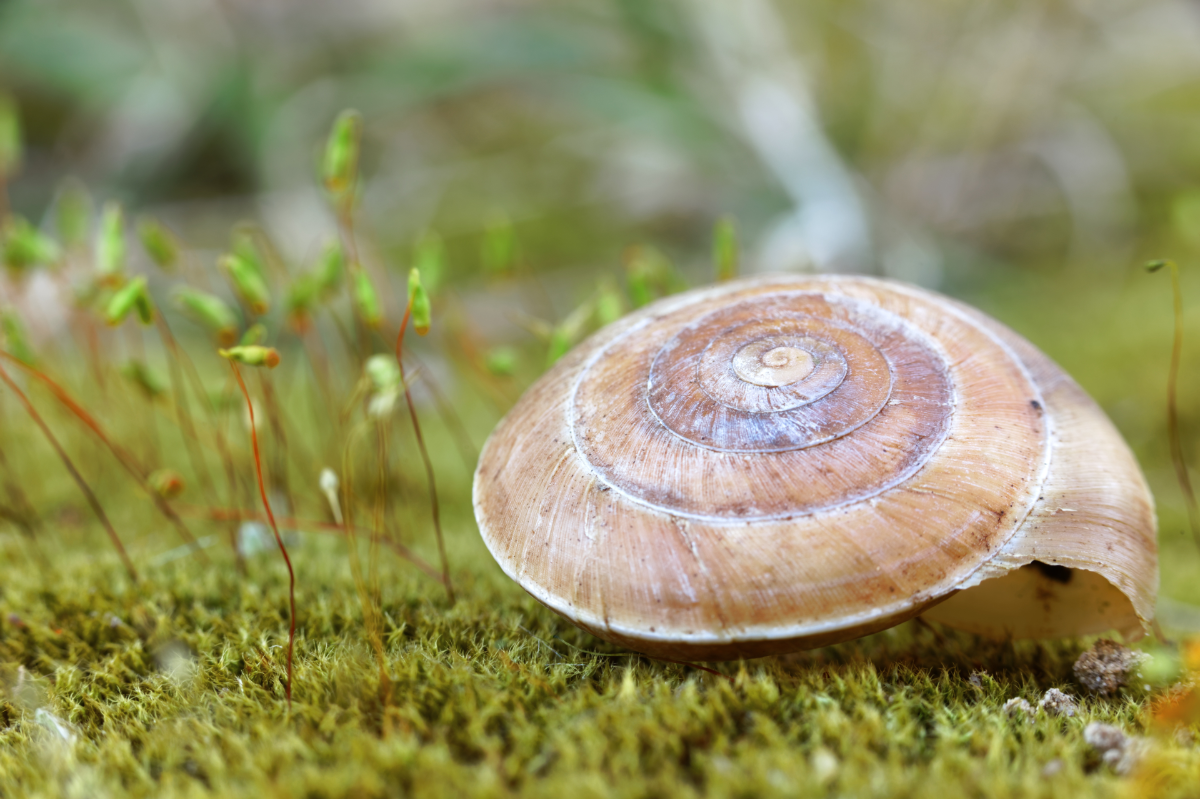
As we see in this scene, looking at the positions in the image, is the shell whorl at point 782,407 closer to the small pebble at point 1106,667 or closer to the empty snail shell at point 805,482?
the empty snail shell at point 805,482

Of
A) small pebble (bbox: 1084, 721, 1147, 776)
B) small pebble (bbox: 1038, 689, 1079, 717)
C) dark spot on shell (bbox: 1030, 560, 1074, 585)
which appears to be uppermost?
dark spot on shell (bbox: 1030, 560, 1074, 585)

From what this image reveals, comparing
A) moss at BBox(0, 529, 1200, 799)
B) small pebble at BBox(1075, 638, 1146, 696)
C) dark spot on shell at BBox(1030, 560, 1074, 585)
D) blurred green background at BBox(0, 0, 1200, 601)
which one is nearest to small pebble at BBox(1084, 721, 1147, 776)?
moss at BBox(0, 529, 1200, 799)

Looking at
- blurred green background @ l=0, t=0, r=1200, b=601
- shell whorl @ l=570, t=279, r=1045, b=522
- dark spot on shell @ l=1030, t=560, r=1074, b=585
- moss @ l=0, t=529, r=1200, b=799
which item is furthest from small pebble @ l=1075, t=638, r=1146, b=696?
blurred green background @ l=0, t=0, r=1200, b=601

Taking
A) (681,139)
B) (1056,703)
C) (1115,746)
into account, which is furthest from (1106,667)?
(681,139)

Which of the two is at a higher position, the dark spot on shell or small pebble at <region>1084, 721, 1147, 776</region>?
the dark spot on shell

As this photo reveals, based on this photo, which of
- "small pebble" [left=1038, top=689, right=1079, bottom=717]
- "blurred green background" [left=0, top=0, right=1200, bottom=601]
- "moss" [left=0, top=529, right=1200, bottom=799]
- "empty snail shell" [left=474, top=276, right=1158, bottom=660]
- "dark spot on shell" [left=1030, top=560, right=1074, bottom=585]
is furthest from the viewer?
"blurred green background" [left=0, top=0, right=1200, bottom=601]

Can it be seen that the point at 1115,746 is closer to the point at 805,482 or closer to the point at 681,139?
the point at 805,482

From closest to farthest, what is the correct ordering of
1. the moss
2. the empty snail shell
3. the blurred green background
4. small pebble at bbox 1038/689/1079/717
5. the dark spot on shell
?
the moss, the empty snail shell, small pebble at bbox 1038/689/1079/717, the dark spot on shell, the blurred green background

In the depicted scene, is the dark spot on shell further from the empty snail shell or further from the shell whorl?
the shell whorl

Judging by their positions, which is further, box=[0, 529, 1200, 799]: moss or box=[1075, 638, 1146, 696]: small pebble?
box=[1075, 638, 1146, 696]: small pebble
